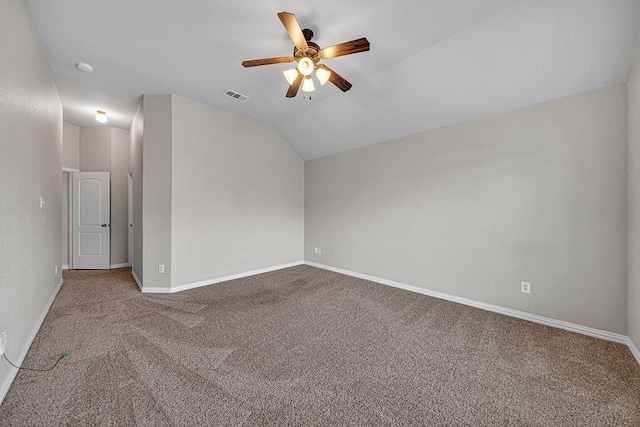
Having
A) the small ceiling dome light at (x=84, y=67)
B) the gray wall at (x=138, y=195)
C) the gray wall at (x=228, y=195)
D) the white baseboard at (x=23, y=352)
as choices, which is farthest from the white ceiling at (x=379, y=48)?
the white baseboard at (x=23, y=352)

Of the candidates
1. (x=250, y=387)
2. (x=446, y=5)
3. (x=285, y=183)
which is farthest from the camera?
(x=285, y=183)

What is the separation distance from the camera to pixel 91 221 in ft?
16.4

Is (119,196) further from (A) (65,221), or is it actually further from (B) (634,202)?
(B) (634,202)

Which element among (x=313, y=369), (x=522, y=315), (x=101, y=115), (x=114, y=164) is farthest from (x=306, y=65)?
(x=114, y=164)

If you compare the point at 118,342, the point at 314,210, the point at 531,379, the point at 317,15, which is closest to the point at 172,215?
the point at 118,342

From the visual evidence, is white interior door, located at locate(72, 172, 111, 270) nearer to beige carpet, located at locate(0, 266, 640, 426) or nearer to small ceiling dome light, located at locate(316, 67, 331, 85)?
beige carpet, located at locate(0, 266, 640, 426)

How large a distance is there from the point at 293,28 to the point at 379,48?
105cm

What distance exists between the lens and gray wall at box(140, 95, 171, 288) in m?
3.52

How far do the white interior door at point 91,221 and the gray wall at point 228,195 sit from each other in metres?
2.69

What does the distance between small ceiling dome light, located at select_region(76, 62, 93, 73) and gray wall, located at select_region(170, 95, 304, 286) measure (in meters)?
0.88

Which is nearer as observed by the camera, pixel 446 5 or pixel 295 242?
pixel 446 5

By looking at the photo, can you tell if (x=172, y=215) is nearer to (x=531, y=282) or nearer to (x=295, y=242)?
(x=295, y=242)

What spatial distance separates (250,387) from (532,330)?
8.74 feet

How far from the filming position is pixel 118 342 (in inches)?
85.9
